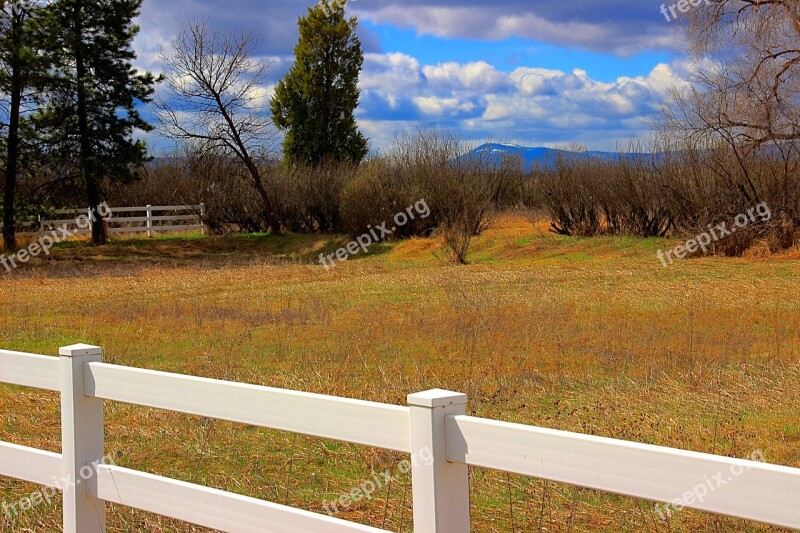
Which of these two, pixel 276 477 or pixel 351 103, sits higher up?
pixel 351 103

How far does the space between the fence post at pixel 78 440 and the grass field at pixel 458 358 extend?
0.85 metres

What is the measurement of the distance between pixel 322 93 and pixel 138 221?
1239 centimetres

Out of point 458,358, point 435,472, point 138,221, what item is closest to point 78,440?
point 435,472

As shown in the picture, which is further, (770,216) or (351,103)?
(351,103)

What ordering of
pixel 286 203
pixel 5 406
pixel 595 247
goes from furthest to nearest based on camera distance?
pixel 286 203
pixel 595 247
pixel 5 406

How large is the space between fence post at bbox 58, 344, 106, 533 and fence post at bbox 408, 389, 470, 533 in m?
1.94

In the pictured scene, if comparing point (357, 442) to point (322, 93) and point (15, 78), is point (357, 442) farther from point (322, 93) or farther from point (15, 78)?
point (322, 93)

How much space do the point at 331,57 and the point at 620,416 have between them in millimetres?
43914

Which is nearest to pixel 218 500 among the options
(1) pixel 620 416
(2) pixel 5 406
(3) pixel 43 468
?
(3) pixel 43 468

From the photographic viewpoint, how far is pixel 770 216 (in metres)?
23.4

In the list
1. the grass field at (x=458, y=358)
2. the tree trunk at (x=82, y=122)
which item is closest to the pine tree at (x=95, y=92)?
the tree trunk at (x=82, y=122)

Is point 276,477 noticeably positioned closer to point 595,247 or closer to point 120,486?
point 120,486

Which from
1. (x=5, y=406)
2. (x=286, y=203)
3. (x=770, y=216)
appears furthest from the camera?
(x=286, y=203)

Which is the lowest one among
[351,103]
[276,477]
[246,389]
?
[276,477]
